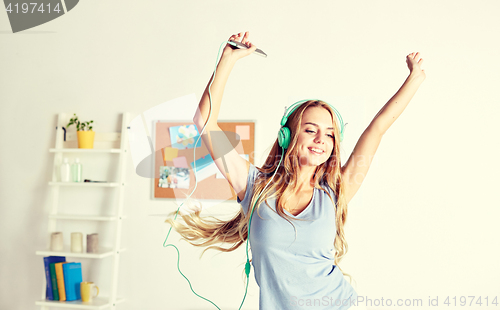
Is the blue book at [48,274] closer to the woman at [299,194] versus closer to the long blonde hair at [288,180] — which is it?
the long blonde hair at [288,180]

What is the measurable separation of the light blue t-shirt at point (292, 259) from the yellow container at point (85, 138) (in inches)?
81.7

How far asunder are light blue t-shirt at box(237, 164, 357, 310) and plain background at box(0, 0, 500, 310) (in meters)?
1.55

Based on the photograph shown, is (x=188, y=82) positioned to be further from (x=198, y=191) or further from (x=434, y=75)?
(x=434, y=75)

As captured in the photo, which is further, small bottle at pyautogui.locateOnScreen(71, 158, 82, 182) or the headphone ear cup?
small bottle at pyautogui.locateOnScreen(71, 158, 82, 182)

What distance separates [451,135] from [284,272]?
1949mm

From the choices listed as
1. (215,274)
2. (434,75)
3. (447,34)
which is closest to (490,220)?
(434,75)

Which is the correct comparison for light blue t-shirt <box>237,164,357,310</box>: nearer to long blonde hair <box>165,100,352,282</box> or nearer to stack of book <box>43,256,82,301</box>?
long blonde hair <box>165,100,352,282</box>

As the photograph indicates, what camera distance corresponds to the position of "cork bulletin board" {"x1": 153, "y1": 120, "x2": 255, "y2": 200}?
9.40 feet

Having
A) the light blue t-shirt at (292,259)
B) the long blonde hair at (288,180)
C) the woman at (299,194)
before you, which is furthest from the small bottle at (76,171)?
the light blue t-shirt at (292,259)

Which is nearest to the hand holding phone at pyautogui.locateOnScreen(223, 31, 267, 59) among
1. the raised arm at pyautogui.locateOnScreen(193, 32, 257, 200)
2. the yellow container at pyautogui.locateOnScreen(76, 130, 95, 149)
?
the raised arm at pyautogui.locateOnScreen(193, 32, 257, 200)

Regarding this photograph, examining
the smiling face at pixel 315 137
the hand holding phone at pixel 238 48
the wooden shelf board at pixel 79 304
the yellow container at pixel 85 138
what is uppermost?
the hand holding phone at pixel 238 48

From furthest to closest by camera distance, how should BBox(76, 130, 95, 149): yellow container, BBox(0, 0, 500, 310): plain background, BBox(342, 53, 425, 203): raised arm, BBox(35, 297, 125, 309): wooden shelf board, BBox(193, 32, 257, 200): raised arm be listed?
BBox(76, 130, 95, 149): yellow container, BBox(35, 297, 125, 309): wooden shelf board, BBox(0, 0, 500, 310): plain background, BBox(342, 53, 425, 203): raised arm, BBox(193, 32, 257, 200): raised arm

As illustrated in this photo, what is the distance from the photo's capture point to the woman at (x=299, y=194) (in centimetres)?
117

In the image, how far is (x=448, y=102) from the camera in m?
2.70
